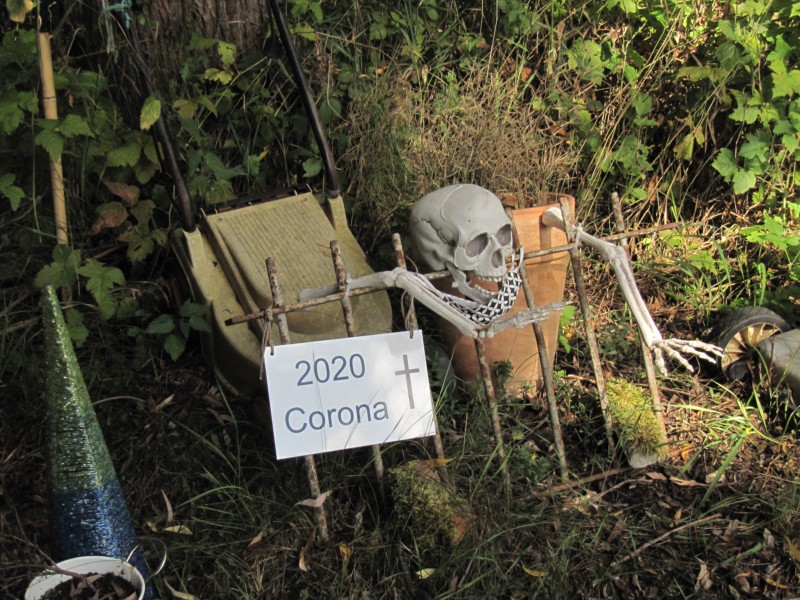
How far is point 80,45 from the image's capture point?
11.6 ft

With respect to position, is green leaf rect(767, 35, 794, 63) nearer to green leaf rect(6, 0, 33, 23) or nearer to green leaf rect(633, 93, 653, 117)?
green leaf rect(633, 93, 653, 117)

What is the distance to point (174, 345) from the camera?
2.98m

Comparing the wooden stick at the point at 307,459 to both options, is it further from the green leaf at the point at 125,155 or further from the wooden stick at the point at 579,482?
the green leaf at the point at 125,155

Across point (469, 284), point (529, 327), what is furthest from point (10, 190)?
point (529, 327)

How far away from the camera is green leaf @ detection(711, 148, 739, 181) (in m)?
3.61

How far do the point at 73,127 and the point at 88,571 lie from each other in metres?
1.56

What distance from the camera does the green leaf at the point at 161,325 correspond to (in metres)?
2.99

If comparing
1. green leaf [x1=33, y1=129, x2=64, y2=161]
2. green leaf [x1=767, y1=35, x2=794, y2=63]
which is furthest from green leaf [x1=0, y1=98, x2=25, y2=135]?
green leaf [x1=767, y1=35, x2=794, y2=63]

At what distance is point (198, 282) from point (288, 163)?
3.22 feet

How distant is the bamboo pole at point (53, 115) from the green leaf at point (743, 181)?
2.77 metres

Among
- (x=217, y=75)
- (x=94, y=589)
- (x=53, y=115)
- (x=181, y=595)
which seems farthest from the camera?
(x=217, y=75)

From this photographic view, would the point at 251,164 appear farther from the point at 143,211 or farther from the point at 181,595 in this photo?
the point at 181,595

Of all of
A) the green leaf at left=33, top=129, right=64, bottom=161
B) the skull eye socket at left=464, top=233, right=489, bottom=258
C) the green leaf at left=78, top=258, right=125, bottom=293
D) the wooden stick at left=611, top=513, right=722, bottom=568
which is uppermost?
the green leaf at left=33, top=129, right=64, bottom=161

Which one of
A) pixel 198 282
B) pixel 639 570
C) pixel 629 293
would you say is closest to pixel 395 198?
pixel 198 282
